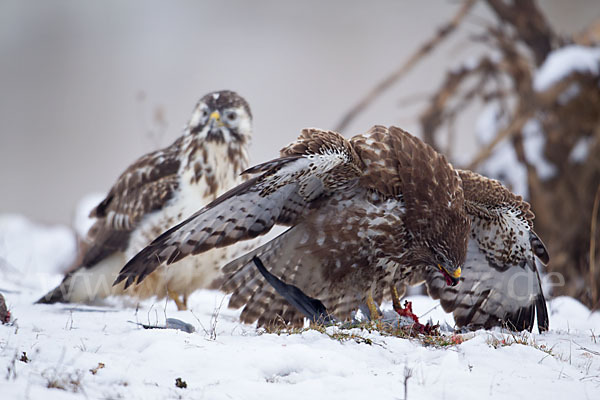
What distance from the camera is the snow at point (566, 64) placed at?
295 inches

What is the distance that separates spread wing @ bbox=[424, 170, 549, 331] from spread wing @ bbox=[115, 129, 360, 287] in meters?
1.00

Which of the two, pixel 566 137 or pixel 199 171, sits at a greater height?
pixel 199 171

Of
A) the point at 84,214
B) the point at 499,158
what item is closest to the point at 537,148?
the point at 499,158

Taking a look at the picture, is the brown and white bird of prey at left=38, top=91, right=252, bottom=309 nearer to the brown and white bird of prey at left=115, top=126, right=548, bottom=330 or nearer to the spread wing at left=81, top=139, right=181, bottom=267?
the spread wing at left=81, top=139, right=181, bottom=267

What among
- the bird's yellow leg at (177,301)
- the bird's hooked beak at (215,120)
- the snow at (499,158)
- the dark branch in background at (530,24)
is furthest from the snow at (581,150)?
the bird's yellow leg at (177,301)

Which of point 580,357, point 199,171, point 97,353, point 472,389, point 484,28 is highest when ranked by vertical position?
point 484,28

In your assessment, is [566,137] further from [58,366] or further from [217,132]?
[58,366]

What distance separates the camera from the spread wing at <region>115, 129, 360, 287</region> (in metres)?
3.25

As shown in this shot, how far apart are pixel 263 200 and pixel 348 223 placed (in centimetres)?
51

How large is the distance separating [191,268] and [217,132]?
1.05 m

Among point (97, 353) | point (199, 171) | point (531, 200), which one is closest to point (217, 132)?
point (199, 171)

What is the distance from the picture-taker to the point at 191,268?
4637mm

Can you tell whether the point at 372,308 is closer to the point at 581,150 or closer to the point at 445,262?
the point at 445,262

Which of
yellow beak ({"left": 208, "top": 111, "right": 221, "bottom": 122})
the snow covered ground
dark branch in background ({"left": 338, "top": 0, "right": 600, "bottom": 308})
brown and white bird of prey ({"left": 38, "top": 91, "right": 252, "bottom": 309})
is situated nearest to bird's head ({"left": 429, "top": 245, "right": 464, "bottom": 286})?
the snow covered ground
